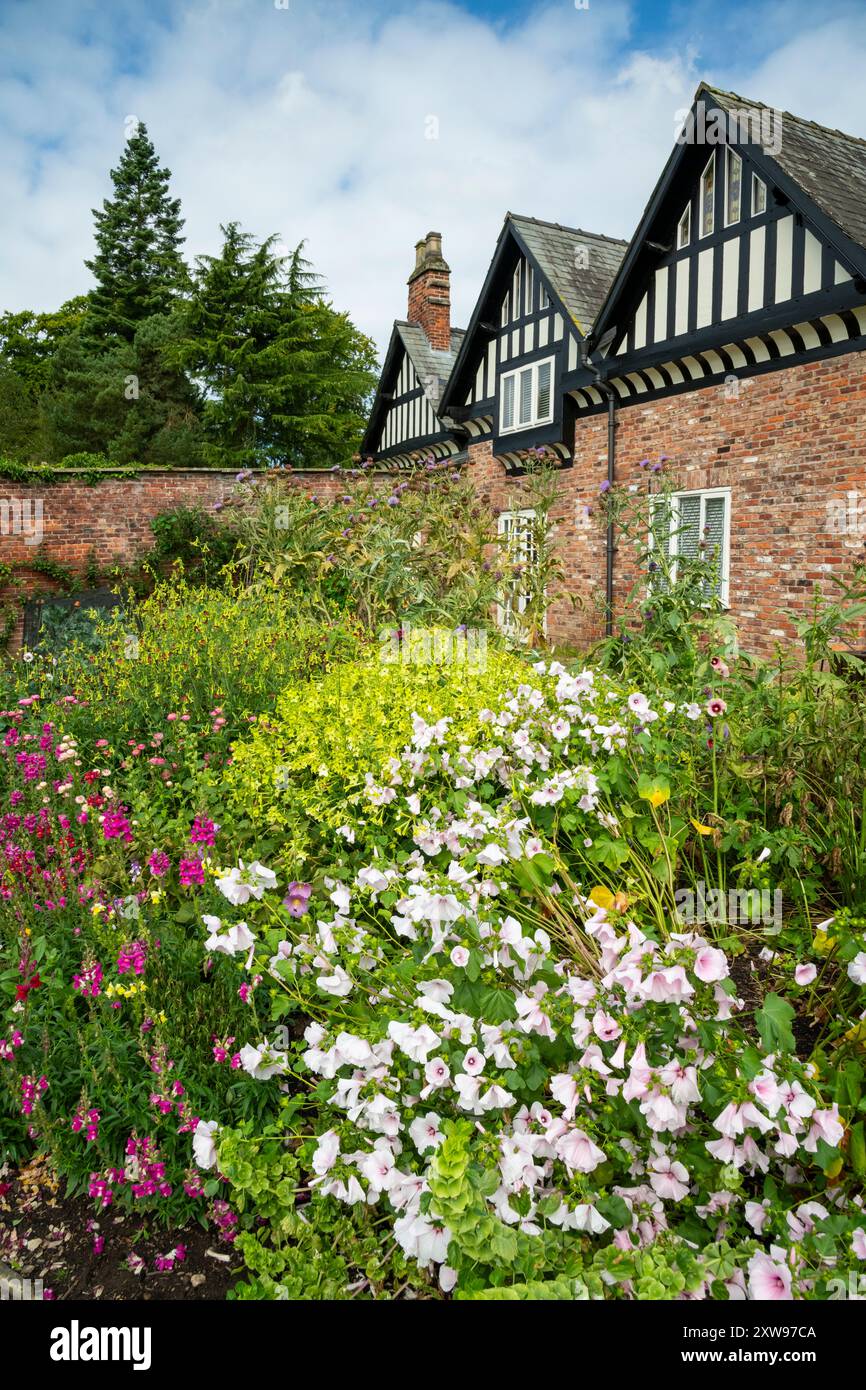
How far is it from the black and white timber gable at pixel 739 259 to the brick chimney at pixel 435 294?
26.5 feet

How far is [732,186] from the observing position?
29.1 feet

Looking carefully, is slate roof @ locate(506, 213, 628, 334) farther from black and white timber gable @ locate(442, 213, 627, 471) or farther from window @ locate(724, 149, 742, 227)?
window @ locate(724, 149, 742, 227)

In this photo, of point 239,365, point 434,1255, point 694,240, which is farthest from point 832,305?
point 239,365

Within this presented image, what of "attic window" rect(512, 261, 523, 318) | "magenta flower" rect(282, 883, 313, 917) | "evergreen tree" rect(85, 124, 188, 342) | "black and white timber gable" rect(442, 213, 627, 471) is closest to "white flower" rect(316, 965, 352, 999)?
"magenta flower" rect(282, 883, 313, 917)

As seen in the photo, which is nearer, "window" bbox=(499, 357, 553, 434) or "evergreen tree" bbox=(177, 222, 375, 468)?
"window" bbox=(499, 357, 553, 434)

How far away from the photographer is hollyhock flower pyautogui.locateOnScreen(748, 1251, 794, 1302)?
149 cm

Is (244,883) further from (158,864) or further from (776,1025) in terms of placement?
(776,1025)

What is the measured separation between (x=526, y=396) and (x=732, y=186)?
4610 mm

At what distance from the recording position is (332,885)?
2605mm

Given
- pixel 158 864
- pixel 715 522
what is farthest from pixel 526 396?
pixel 158 864

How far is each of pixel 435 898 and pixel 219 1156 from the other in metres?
0.78

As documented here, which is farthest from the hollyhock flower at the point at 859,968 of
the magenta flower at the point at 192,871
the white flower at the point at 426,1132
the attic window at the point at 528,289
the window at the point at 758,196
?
the attic window at the point at 528,289

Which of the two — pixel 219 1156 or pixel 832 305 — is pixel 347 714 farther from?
pixel 832 305

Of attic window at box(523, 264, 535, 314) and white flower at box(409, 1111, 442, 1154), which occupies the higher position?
attic window at box(523, 264, 535, 314)
